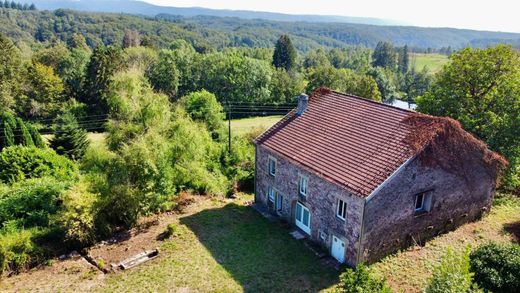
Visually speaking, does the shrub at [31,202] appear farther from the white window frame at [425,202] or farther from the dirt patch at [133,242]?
the white window frame at [425,202]

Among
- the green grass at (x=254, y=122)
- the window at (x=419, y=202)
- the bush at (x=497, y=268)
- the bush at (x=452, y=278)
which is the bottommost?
the green grass at (x=254, y=122)

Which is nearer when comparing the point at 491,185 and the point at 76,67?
the point at 491,185

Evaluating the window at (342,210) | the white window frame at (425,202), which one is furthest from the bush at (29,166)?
the white window frame at (425,202)

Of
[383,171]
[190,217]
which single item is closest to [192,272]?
[190,217]

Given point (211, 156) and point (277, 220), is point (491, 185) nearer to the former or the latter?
point (277, 220)

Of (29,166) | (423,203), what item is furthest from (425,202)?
(29,166)

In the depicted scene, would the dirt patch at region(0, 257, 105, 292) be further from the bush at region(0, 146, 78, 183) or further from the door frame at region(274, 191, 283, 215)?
the door frame at region(274, 191, 283, 215)
